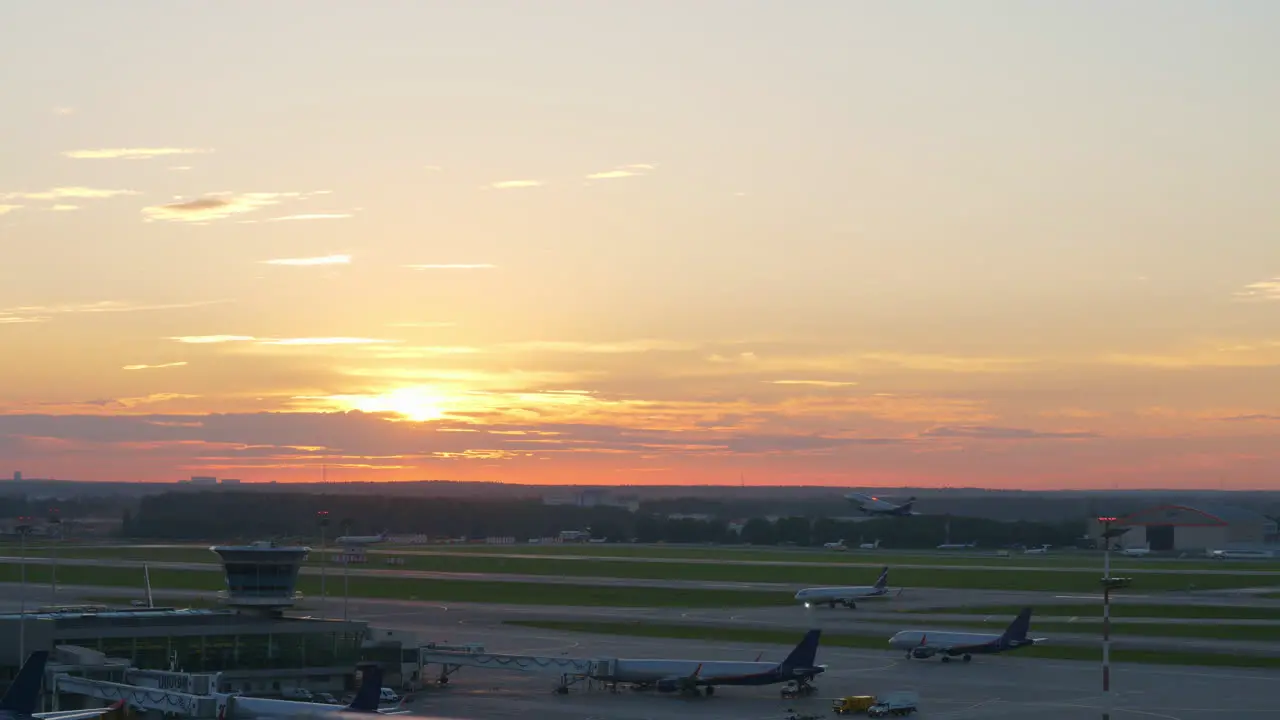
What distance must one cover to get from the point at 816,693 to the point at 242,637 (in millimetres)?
29231

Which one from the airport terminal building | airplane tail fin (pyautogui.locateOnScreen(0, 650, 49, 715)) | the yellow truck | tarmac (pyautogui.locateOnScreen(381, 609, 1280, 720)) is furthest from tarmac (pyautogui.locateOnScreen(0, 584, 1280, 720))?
airplane tail fin (pyautogui.locateOnScreen(0, 650, 49, 715))

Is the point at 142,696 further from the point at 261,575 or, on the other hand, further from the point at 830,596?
the point at 830,596

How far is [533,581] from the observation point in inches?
6142

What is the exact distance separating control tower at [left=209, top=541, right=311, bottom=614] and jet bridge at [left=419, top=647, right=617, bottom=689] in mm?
8474

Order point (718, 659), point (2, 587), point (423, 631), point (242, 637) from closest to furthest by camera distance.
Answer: point (242, 637) → point (718, 659) → point (423, 631) → point (2, 587)

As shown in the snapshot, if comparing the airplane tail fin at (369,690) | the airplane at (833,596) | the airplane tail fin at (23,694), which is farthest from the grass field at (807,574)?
the airplane tail fin at (23,694)

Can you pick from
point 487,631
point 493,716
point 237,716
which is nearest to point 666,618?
point 487,631

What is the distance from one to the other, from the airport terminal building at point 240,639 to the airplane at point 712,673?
39.9ft

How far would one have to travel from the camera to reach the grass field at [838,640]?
85.8 metres

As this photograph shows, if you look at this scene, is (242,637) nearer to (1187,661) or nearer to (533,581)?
(1187,661)

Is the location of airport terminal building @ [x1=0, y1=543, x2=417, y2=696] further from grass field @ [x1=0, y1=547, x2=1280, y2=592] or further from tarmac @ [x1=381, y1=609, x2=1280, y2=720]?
grass field @ [x1=0, y1=547, x2=1280, y2=592]

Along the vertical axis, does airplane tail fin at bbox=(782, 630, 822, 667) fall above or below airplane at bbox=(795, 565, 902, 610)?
above

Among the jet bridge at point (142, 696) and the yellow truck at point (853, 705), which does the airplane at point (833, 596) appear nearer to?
the yellow truck at point (853, 705)

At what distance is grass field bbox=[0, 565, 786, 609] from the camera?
133 meters
